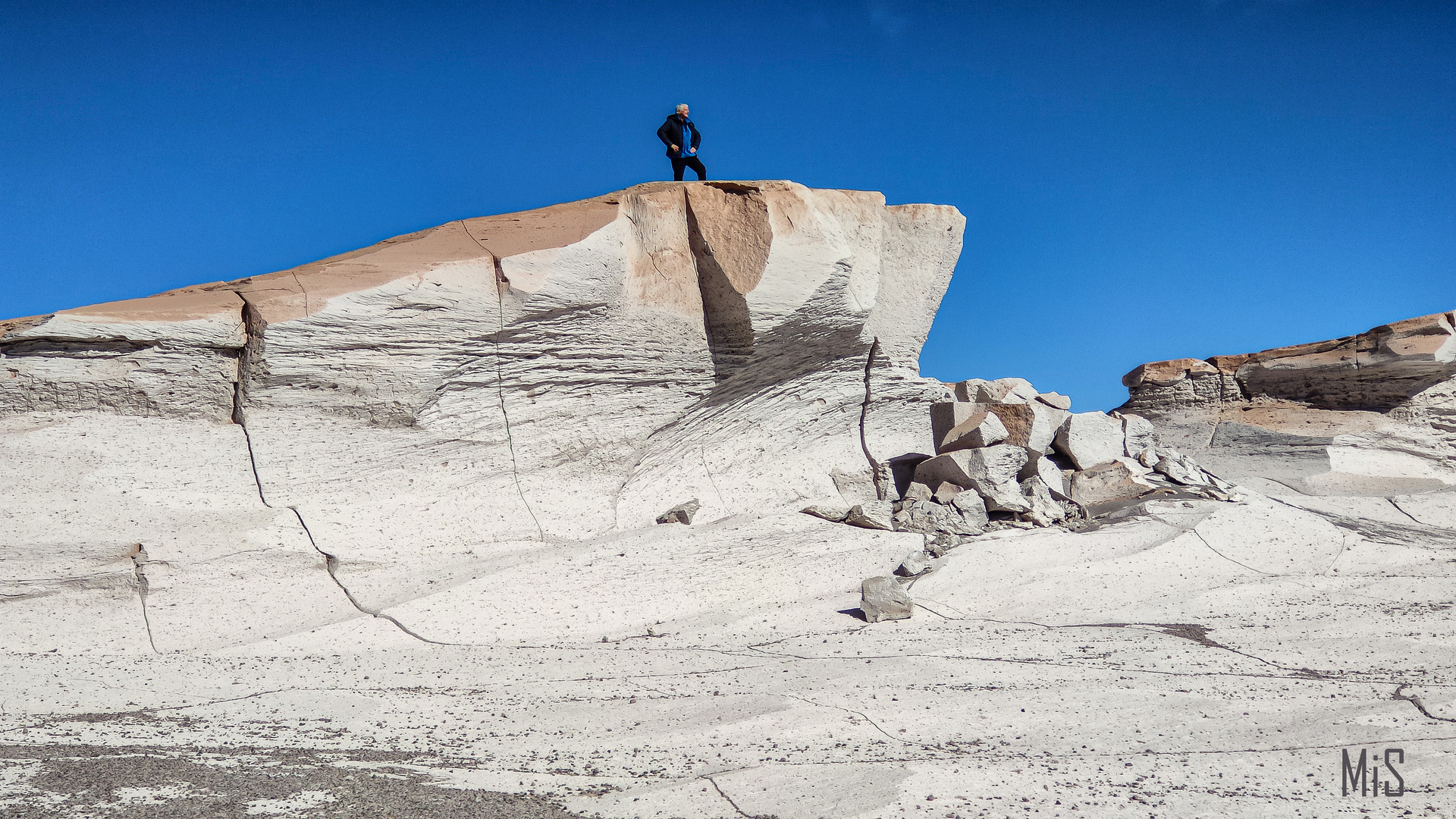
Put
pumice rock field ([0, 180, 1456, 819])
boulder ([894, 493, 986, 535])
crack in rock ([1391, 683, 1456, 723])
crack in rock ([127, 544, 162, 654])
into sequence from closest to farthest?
pumice rock field ([0, 180, 1456, 819]) < crack in rock ([1391, 683, 1456, 723]) < crack in rock ([127, 544, 162, 654]) < boulder ([894, 493, 986, 535])

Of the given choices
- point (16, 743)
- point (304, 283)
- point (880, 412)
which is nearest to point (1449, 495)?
point (880, 412)

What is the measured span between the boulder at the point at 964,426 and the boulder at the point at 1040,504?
41 cm

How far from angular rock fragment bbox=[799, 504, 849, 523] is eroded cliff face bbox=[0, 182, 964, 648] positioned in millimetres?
302

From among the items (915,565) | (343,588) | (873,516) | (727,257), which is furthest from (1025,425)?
(343,588)

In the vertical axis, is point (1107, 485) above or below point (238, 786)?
above

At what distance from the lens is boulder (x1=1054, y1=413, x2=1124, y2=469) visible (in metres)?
7.67

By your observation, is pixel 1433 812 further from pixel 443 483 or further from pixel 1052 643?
pixel 443 483

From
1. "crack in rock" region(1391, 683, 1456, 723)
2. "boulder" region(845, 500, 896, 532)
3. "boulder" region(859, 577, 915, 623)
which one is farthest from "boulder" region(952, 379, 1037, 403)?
"crack in rock" region(1391, 683, 1456, 723)

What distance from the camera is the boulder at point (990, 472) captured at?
21.3 feet

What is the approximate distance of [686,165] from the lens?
22.4 feet

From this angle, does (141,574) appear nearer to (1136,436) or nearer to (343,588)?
(343,588)

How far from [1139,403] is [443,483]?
8.54m

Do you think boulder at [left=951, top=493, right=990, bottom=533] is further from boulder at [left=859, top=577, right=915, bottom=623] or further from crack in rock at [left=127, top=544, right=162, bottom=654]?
crack in rock at [left=127, top=544, right=162, bottom=654]

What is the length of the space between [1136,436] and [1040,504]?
2.06 m
